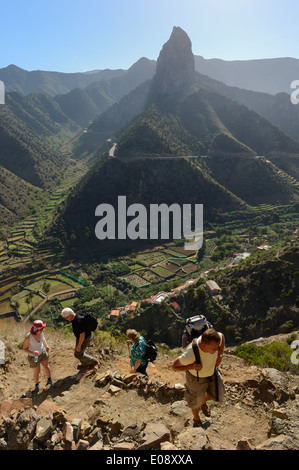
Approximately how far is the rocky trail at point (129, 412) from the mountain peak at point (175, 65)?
141m

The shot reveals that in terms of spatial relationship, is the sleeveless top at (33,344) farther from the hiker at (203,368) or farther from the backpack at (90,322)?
the hiker at (203,368)

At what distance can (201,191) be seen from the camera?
8000 centimetres

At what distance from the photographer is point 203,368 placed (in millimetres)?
4930

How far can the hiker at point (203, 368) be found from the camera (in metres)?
4.62

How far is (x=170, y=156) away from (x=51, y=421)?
8268cm

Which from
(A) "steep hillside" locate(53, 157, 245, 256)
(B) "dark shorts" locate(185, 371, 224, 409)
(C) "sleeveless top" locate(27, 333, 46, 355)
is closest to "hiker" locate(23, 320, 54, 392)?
(C) "sleeveless top" locate(27, 333, 46, 355)

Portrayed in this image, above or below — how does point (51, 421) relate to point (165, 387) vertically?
above

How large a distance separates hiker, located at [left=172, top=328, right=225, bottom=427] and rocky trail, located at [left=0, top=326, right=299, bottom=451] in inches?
21.8

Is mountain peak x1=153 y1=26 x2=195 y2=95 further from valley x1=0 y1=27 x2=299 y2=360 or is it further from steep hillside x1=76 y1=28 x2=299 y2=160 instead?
valley x1=0 y1=27 x2=299 y2=360

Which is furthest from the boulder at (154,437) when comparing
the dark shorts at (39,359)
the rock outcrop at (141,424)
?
the dark shorts at (39,359)

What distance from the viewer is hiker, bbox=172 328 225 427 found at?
462 centimetres
